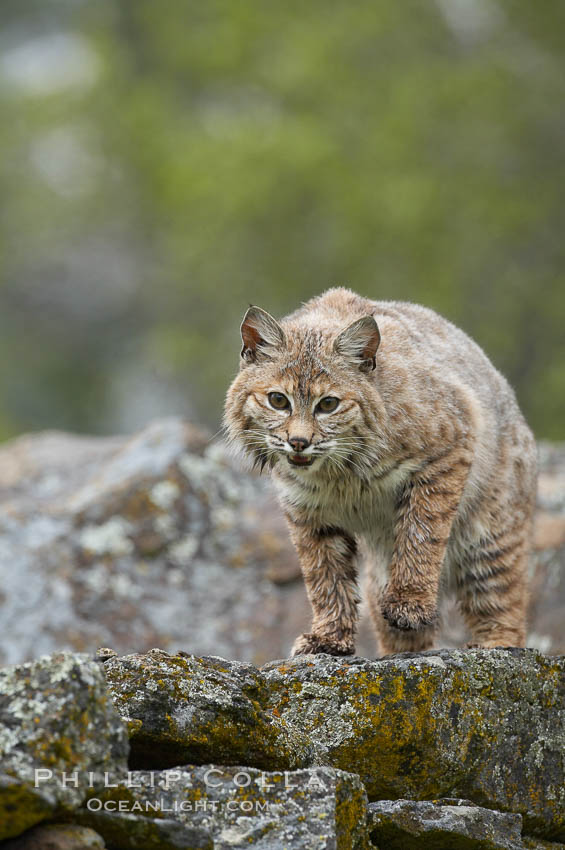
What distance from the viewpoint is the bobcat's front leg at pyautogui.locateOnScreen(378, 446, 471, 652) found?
5.56m

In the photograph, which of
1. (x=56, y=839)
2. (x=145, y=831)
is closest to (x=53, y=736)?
(x=56, y=839)

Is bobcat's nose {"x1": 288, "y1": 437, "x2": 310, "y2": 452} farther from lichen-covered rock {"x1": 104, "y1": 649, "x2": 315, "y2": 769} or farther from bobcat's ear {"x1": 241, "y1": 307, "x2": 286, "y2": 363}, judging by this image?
lichen-covered rock {"x1": 104, "y1": 649, "x2": 315, "y2": 769}

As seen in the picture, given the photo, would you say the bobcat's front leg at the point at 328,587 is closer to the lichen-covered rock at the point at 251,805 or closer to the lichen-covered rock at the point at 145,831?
the lichen-covered rock at the point at 251,805

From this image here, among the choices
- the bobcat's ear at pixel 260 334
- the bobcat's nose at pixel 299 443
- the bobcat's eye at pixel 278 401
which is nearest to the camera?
the bobcat's nose at pixel 299 443

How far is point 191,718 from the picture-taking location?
12.0 ft

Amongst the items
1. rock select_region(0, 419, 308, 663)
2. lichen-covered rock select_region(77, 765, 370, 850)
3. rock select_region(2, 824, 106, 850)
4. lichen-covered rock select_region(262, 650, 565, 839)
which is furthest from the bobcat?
rock select_region(2, 824, 106, 850)

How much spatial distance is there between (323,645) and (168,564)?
234 cm

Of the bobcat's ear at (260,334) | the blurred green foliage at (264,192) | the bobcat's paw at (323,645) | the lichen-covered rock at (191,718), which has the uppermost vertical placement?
the blurred green foliage at (264,192)

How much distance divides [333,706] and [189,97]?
25.5 m

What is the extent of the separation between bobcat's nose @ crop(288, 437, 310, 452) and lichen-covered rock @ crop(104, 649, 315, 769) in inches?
61.3

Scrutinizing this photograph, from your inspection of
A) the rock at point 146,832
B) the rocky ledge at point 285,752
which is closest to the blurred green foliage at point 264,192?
the rocky ledge at point 285,752

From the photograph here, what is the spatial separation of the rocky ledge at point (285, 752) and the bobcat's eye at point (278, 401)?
54.6 inches

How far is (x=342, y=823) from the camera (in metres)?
3.43

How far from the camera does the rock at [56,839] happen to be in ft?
9.55
